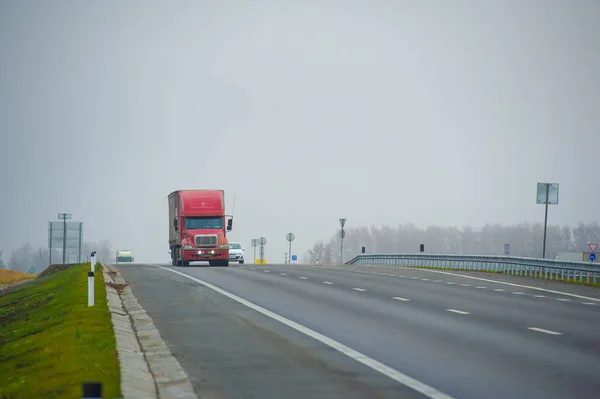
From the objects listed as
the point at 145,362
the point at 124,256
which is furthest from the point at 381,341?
the point at 124,256

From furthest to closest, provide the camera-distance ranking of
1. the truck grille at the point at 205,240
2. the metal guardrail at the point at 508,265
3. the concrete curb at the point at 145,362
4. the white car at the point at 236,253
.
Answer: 1. the white car at the point at 236,253
2. the truck grille at the point at 205,240
3. the metal guardrail at the point at 508,265
4. the concrete curb at the point at 145,362

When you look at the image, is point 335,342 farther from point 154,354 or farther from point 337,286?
point 337,286

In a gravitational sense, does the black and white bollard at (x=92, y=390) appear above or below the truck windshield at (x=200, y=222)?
below

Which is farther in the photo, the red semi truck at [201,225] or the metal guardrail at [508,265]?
the red semi truck at [201,225]

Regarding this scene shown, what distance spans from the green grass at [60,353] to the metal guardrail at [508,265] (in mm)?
18840

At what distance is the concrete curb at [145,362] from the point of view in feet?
32.2

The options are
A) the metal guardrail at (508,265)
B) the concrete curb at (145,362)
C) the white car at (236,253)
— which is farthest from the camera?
the white car at (236,253)

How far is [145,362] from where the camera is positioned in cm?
1201

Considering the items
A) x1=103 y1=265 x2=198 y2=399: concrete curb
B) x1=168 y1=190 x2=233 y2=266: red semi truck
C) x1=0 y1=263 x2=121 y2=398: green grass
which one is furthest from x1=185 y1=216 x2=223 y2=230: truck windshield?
x1=103 y1=265 x2=198 y2=399: concrete curb

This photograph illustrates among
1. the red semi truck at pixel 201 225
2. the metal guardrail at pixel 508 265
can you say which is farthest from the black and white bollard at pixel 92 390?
the red semi truck at pixel 201 225

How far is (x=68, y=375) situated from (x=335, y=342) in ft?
15.7

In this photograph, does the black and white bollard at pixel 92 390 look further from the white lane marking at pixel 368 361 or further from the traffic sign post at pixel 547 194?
the traffic sign post at pixel 547 194

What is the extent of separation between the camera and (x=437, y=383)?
10188mm

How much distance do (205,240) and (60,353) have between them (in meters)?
34.9
